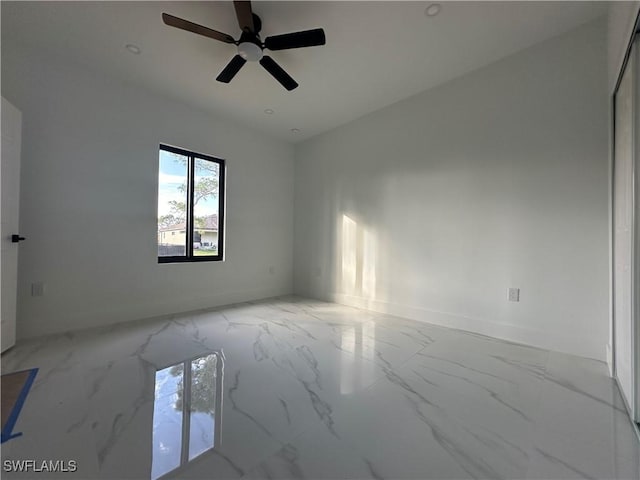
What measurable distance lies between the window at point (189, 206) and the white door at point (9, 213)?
4.03ft

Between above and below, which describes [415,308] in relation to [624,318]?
below

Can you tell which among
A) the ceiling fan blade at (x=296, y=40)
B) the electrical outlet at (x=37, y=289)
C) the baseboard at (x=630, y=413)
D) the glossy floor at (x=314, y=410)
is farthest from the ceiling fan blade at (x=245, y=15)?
the baseboard at (x=630, y=413)

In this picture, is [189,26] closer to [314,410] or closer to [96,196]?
[96,196]

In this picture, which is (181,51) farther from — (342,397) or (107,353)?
(342,397)

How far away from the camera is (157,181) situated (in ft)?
10.8

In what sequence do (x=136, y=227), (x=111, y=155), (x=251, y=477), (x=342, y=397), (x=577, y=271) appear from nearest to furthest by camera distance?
1. (x=251, y=477)
2. (x=342, y=397)
3. (x=577, y=271)
4. (x=111, y=155)
5. (x=136, y=227)

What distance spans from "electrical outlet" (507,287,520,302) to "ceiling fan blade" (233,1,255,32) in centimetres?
327

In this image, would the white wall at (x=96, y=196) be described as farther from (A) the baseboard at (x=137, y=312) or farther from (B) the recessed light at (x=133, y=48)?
(B) the recessed light at (x=133, y=48)

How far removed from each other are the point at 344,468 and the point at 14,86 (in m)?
3.92

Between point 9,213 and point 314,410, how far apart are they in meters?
2.85

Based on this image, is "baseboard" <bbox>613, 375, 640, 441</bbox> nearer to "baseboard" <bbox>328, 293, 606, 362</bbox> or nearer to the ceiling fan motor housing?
"baseboard" <bbox>328, 293, 606, 362</bbox>

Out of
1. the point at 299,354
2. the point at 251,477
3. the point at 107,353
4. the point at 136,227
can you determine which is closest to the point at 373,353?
the point at 299,354

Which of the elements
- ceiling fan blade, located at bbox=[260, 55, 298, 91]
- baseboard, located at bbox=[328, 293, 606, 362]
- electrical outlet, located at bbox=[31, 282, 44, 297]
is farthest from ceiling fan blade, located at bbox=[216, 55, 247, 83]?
baseboard, located at bbox=[328, 293, 606, 362]

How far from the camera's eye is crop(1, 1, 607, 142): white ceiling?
6.95ft
